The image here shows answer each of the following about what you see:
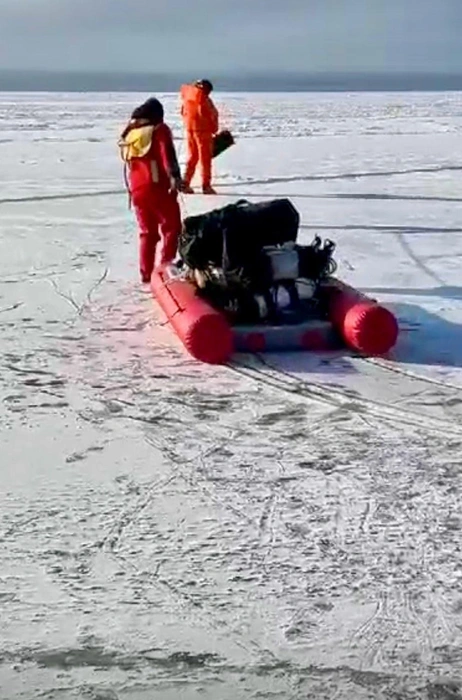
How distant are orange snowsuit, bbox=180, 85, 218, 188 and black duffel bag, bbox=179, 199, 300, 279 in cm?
629

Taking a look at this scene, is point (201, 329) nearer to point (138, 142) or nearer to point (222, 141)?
point (138, 142)

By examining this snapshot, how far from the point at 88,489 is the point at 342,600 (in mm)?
1144

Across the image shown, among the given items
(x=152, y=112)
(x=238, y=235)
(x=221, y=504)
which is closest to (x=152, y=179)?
(x=152, y=112)

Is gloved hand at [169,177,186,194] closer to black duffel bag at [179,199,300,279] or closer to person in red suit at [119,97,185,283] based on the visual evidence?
person in red suit at [119,97,185,283]

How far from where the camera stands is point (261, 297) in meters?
5.91

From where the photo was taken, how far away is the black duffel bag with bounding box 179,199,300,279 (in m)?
5.92

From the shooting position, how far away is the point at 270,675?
285 centimetres

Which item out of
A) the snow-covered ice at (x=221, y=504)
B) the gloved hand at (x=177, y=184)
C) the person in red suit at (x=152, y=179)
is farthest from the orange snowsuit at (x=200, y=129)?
the gloved hand at (x=177, y=184)

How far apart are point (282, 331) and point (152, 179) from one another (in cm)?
199

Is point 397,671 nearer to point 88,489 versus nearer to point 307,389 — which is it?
point 88,489

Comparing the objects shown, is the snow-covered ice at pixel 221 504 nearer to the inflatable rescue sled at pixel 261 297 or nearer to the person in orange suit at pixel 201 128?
the inflatable rescue sled at pixel 261 297

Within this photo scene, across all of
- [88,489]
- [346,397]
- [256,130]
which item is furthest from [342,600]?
[256,130]

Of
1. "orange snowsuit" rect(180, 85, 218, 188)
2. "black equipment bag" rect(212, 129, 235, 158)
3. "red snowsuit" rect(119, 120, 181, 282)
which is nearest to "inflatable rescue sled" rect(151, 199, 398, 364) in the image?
"red snowsuit" rect(119, 120, 181, 282)

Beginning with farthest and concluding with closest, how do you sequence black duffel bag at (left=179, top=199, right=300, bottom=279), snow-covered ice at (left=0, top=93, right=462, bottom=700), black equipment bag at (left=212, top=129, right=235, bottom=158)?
1. black equipment bag at (left=212, top=129, right=235, bottom=158)
2. black duffel bag at (left=179, top=199, right=300, bottom=279)
3. snow-covered ice at (left=0, top=93, right=462, bottom=700)
